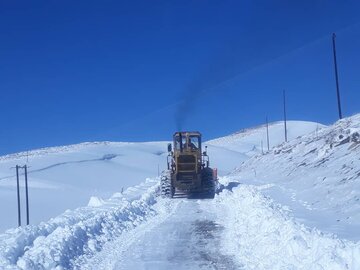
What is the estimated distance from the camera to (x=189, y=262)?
10352 millimetres

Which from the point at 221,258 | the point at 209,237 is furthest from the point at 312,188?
the point at 221,258

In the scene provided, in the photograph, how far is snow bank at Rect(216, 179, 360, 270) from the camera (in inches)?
317

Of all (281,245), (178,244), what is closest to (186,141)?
(178,244)

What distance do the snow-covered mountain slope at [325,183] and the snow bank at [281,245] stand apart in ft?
3.28

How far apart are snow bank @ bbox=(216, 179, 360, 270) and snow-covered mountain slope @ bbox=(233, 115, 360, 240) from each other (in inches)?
39.3

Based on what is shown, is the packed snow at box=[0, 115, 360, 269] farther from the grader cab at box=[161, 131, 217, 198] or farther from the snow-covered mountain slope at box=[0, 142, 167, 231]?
the snow-covered mountain slope at box=[0, 142, 167, 231]

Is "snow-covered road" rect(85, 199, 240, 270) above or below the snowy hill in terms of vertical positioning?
below

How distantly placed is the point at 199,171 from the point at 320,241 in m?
18.8

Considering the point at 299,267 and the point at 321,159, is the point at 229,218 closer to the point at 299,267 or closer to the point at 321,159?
the point at 299,267

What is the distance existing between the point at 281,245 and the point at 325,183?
1137cm

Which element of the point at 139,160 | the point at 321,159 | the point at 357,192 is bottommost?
the point at 357,192

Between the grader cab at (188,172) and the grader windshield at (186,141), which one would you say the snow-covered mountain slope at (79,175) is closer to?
the grader cab at (188,172)

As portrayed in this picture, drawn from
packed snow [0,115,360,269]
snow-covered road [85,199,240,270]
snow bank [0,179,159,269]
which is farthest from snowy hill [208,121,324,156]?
snow bank [0,179,159,269]

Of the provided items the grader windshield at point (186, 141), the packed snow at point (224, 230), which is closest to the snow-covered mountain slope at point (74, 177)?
the packed snow at point (224, 230)
